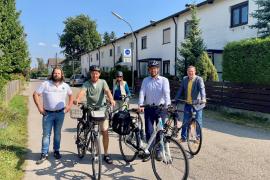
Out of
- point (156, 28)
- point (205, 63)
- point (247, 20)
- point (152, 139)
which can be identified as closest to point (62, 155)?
point (152, 139)

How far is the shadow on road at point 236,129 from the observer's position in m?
9.79

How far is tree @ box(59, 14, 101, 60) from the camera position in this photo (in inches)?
2982

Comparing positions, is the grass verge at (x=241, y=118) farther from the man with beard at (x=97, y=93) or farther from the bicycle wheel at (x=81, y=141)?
the bicycle wheel at (x=81, y=141)

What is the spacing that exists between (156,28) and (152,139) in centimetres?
2370

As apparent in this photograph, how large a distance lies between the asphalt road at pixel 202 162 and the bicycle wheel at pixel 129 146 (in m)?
0.13

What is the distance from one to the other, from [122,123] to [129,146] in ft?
1.58

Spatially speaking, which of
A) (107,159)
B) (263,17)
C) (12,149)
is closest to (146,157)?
(107,159)

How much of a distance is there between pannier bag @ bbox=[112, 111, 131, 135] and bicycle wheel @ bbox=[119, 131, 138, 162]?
0.42 ft

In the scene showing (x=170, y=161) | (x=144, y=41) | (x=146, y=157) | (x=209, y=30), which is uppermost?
(x=144, y=41)

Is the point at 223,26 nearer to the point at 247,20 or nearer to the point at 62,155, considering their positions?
the point at 247,20

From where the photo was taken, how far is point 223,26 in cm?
2014

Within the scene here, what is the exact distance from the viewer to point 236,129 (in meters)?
10.8

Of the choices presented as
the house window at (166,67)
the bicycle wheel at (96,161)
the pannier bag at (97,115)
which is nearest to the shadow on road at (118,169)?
the bicycle wheel at (96,161)

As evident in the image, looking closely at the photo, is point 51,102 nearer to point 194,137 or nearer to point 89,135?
point 89,135
